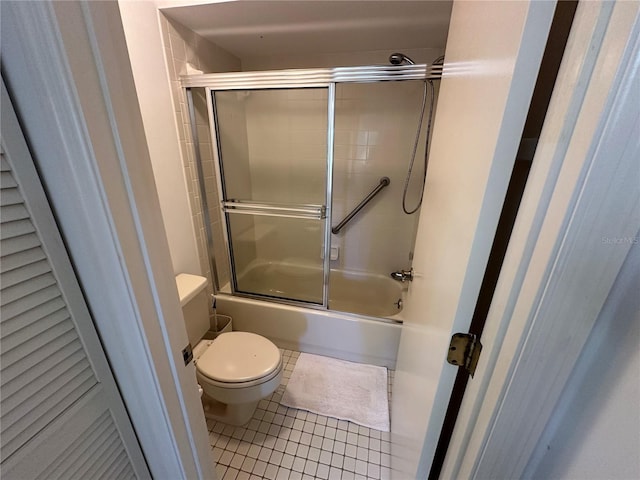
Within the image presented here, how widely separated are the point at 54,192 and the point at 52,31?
0.25m

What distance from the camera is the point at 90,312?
21.9 inches

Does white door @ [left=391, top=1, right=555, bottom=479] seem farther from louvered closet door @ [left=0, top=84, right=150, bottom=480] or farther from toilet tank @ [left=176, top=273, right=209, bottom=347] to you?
toilet tank @ [left=176, top=273, right=209, bottom=347]

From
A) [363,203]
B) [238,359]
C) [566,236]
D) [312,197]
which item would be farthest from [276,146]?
[566,236]

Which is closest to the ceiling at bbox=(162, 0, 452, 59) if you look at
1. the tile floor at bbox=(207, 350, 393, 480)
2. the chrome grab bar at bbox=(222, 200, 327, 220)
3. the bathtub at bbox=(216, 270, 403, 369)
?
the chrome grab bar at bbox=(222, 200, 327, 220)

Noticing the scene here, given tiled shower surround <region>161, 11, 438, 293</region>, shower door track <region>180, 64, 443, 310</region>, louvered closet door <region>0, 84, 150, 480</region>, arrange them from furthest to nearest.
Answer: tiled shower surround <region>161, 11, 438, 293</region>, shower door track <region>180, 64, 443, 310</region>, louvered closet door <region>0, 84, 150, 480</region>

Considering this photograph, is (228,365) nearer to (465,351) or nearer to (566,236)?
(465,351)

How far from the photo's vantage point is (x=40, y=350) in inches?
18.6

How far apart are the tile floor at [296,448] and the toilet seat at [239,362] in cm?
36

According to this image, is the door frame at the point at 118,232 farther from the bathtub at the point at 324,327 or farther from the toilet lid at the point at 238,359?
the bathtub at the point at 324,327

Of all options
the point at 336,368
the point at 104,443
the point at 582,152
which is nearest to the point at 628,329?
the point at 582,152

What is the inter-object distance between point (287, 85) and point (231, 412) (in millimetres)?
1837

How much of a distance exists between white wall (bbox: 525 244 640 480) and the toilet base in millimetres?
1363

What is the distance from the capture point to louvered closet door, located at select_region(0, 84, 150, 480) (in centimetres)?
43

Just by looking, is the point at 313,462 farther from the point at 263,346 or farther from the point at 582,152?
the point at 582,152
